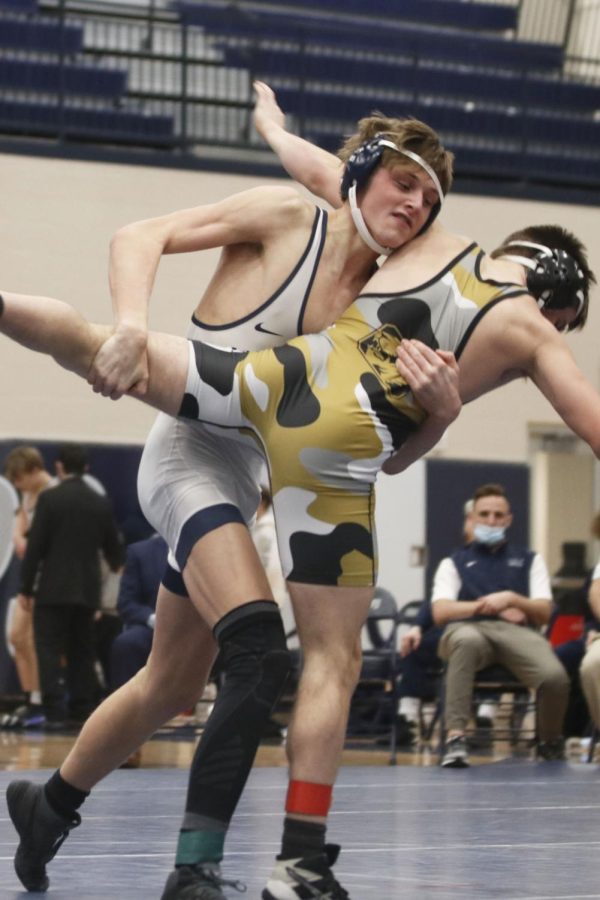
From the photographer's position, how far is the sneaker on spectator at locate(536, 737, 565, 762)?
27.2ft

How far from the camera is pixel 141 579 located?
8727mm

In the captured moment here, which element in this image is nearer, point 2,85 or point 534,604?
point 534,604

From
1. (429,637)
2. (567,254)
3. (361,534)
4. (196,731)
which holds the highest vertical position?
(567,254)

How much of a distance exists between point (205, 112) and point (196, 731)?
5.63m

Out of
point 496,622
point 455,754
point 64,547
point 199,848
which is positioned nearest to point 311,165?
point 199,848

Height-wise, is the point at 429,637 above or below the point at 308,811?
below

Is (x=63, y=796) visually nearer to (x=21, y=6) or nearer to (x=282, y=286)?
(x=282, y=286)

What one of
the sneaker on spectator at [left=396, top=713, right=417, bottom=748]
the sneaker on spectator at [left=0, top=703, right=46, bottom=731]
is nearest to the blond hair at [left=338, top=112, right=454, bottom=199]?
the sneaker on spectator at [left=396, top=713, right=417, bottom=748]

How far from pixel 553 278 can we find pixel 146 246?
83 centimetres

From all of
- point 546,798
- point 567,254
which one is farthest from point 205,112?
point 567,254

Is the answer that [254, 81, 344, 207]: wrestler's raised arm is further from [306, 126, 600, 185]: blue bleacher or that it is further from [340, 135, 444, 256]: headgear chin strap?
[306, 126, 600, 185]: blue bleacher

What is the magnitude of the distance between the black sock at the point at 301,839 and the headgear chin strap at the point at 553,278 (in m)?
1.14

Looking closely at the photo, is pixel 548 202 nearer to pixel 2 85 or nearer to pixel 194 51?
pixel 194 51

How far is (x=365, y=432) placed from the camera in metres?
3.28
